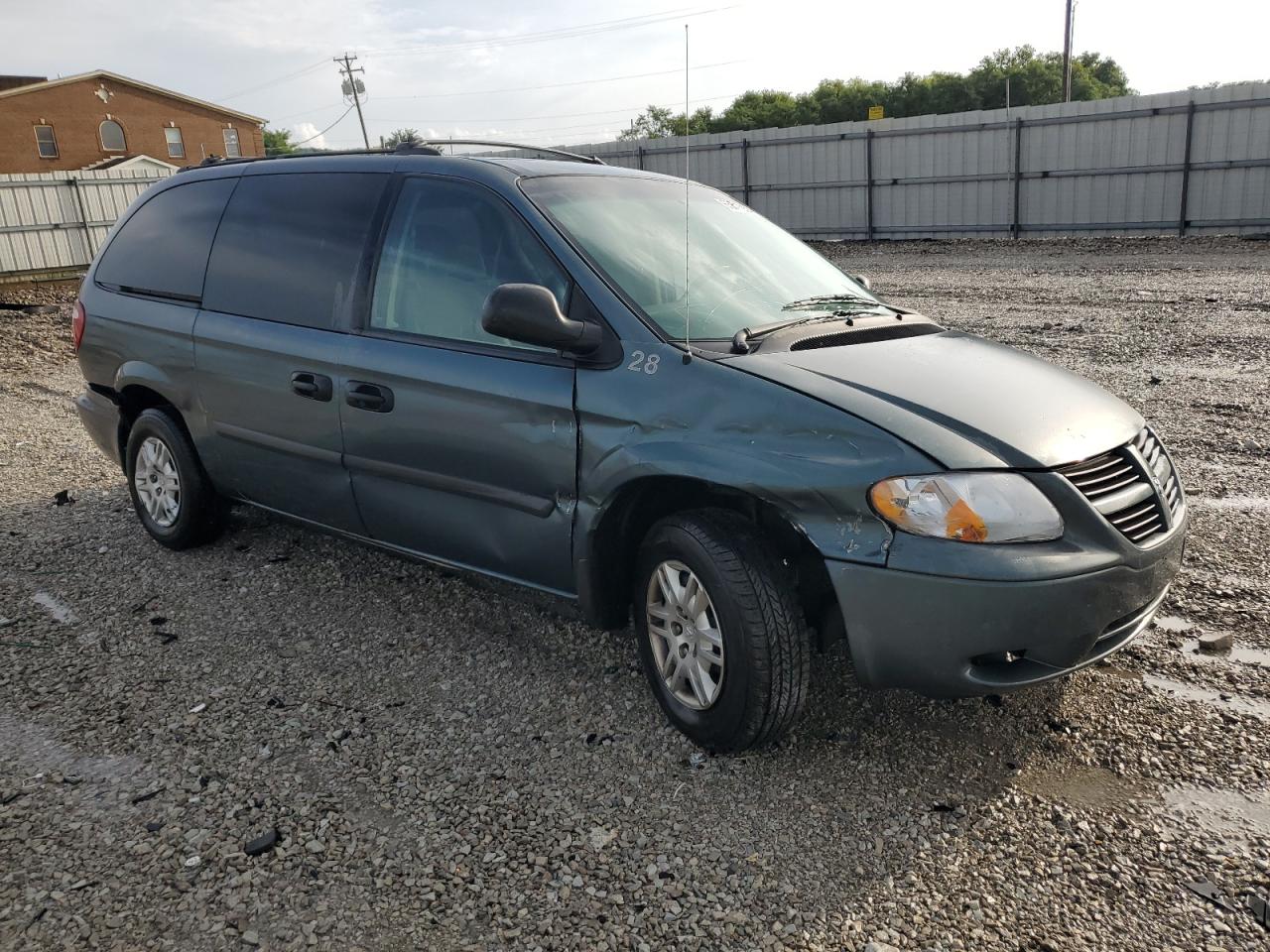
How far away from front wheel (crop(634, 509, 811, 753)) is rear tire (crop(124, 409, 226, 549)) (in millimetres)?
2764

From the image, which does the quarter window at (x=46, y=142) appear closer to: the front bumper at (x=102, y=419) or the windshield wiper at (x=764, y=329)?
the front bumper at (x=102, y=419)

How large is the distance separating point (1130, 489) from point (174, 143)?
5601cm

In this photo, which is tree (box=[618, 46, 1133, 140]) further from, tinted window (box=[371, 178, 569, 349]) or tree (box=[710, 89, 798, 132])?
tinted window (box=[371, 178, 569, 349])

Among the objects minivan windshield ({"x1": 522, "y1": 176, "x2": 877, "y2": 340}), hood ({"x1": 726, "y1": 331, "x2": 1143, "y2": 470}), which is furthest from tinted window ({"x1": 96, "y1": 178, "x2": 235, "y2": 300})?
hood ({"x1": 726, "y1": 331, "x2": 1143, "y2": 470})

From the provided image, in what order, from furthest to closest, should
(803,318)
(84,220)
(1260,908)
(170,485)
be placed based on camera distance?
1. (84,220)
2. (170,485)
3. (803,318)
4. (1260,908)

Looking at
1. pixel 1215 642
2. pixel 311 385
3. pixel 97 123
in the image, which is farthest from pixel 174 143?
pixel 1215 642

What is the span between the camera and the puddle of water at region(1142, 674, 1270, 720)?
131 inches

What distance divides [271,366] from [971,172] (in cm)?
2086

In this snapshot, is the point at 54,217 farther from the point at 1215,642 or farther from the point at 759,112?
the point at 759,112

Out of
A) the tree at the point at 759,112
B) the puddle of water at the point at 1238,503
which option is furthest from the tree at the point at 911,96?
the puddle of water at the point at 1238,503

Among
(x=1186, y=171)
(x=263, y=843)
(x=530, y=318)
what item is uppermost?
(x=530, y=318)

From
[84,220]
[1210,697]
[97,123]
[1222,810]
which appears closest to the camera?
[1222,810]

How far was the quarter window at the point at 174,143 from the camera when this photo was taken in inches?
1964

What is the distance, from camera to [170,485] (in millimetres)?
5121
